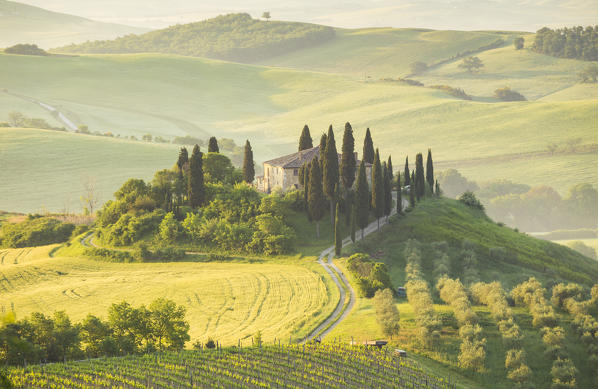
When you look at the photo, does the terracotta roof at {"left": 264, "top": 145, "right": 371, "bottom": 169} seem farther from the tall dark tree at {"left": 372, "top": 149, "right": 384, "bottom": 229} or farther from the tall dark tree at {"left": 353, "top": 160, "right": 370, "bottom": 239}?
the tall dark tree at {"left": 353, "top": 160, "right": 370, "bottom": 239}

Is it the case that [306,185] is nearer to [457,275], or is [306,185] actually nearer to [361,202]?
[361,202]

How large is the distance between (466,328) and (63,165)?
122534 mm

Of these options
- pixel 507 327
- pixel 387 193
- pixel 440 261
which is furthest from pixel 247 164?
pixel 507 327

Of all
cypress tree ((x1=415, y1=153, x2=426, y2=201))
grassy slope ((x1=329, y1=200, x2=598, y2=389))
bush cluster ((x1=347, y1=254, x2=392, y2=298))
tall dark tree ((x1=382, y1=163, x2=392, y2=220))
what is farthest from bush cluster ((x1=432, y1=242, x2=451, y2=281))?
cypress tree ((x1=415, y1=153, x2=426, y2=201))

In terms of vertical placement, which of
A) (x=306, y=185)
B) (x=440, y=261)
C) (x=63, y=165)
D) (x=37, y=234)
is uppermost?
(x=63, y=165)

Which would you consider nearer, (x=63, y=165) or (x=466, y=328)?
(x=466, y=328)

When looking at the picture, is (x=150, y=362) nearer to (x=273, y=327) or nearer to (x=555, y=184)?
(x=273, y=327)

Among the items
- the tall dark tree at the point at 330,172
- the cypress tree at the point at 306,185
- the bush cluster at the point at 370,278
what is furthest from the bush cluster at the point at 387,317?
the cypress tree at the point at 306,185

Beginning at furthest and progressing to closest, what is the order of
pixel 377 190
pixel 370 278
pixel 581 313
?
pixel 377 190 < pixel 370 278 < pixel 581 313

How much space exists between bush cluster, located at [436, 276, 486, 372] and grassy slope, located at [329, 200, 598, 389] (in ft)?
2.29

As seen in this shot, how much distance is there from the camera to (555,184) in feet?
543

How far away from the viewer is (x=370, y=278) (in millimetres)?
60656

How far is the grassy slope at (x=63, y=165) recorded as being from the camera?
129625mm

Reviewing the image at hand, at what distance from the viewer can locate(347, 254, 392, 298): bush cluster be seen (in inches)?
2338
